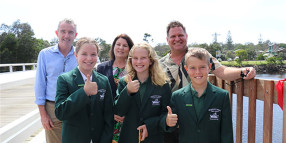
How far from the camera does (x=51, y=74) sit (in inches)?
107

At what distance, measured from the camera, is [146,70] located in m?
2.46

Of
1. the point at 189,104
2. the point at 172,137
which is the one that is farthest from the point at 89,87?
the point at 172,137

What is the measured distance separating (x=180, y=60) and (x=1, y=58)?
45410mm

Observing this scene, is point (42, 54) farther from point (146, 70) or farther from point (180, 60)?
point (180, 60)

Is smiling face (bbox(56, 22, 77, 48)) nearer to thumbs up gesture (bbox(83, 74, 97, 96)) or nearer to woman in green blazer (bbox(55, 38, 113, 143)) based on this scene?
woman in green blazer (bbox(55, 38, 113, 143))

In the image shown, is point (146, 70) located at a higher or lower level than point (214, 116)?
higher

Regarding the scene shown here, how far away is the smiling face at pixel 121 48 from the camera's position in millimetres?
3004

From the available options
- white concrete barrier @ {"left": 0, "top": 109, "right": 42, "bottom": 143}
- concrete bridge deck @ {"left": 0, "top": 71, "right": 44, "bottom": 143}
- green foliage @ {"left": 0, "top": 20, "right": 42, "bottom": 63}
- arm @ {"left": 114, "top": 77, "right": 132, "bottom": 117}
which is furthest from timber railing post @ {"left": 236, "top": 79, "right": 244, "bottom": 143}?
green foliage @ {"left": 0, "top": 20, "right": 42, "bottom": 63}

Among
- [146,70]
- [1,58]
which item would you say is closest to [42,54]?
[146,70]

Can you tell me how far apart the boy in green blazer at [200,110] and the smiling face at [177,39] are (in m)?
0.77

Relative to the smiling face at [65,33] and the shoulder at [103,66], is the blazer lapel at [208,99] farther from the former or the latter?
the smiling face at [65,33]

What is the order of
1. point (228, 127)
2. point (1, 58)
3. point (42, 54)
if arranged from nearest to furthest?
point (228, 127), point (42, 54), point (1, 58)

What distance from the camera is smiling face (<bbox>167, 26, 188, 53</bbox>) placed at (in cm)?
289

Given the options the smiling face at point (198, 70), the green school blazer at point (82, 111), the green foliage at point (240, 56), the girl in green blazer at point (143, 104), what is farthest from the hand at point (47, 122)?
the green foliage at point (240, 56)
